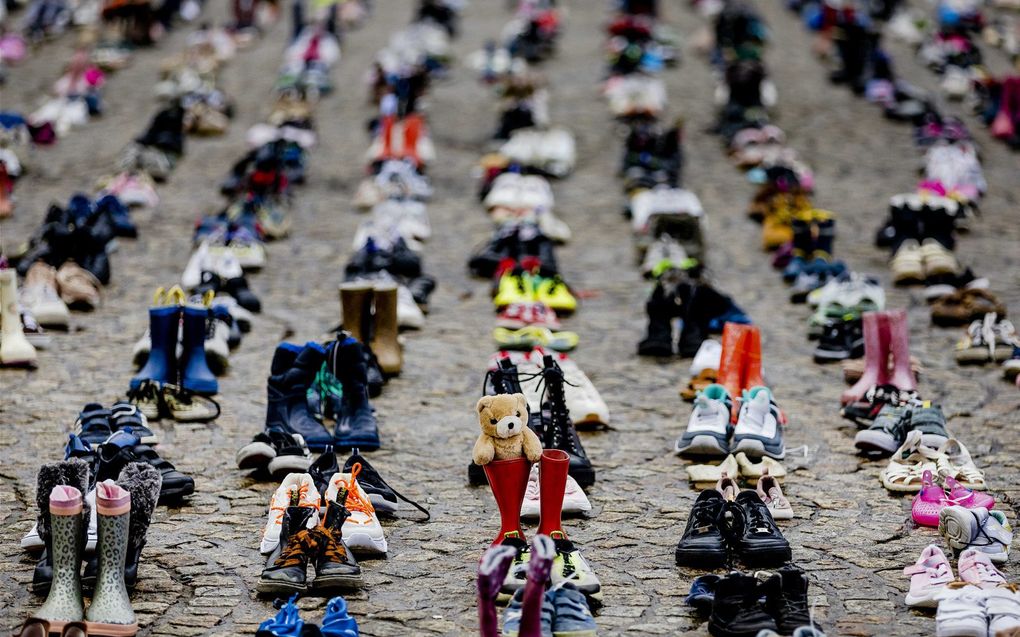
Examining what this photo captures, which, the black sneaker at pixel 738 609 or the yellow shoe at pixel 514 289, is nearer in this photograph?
the black sneaker at pixel 738 609

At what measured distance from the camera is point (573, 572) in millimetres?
5434

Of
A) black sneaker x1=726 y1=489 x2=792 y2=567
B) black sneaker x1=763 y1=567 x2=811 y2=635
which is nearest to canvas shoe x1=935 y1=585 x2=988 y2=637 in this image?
black sneaker x1=763 y1=567 x2=811 y2=635

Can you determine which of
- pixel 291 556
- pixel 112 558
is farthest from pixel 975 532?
pixel 112 558

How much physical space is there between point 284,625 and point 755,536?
194 cm

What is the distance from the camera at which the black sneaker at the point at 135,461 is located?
6066mm

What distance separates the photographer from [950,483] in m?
6.36

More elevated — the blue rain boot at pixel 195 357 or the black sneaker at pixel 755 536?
the blue rain boot at pixel 195 357

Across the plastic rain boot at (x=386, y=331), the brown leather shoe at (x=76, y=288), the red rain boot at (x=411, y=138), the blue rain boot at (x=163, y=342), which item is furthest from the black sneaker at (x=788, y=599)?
the red rain boot at (x=411, y=138)

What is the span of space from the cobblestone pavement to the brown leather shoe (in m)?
0.17

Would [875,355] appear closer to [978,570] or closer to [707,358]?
[707,358]

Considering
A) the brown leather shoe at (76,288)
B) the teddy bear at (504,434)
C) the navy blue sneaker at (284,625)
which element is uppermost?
the brown leather shoe at (76,288)

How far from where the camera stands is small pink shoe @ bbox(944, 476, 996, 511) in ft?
20.3

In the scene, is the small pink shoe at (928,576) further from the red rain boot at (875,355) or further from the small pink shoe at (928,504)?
the red rain boot at (875,355)

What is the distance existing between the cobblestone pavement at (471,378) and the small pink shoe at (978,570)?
240 mm
